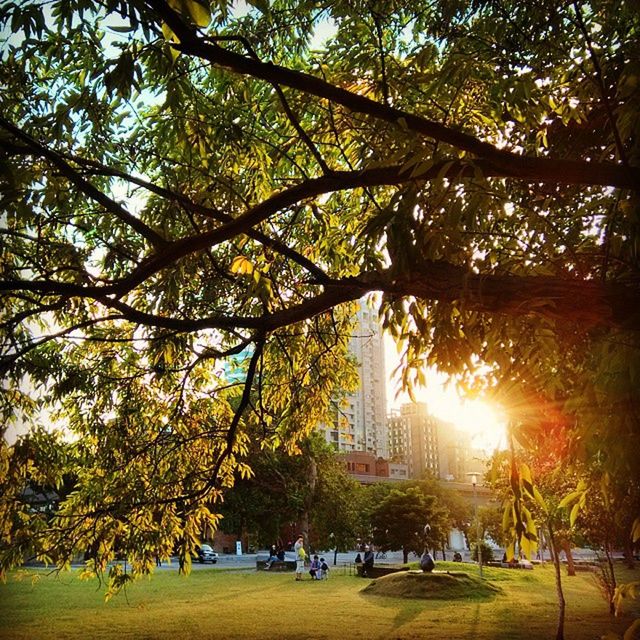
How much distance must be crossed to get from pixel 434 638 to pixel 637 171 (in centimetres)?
1000

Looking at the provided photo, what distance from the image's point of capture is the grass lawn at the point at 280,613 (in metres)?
10.3

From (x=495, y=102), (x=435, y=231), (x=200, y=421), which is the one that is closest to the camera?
(x=435, y=231)

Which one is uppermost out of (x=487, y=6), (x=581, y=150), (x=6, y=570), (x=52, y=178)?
(x=487, y=6)

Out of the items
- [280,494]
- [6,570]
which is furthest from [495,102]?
[280,494]

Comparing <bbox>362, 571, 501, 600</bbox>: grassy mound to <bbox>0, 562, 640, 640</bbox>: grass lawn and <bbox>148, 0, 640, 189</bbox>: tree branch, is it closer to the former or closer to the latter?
<bbox>0, 562, 640, 640</bbox>: grass lawn

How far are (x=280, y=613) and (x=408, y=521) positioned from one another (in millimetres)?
16685

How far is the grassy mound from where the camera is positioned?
1591cm

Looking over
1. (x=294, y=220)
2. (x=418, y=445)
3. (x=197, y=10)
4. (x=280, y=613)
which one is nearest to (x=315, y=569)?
(x=280, y=613)

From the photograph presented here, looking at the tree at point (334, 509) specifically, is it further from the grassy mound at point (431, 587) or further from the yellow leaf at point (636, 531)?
the yellow leaf at point (636, 531)

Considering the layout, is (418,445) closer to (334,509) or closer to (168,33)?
(334,509)

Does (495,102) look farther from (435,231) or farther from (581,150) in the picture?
(435,231)

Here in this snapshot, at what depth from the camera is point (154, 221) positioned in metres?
5.19

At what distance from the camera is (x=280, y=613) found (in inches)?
497

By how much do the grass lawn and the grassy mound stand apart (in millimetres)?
423
